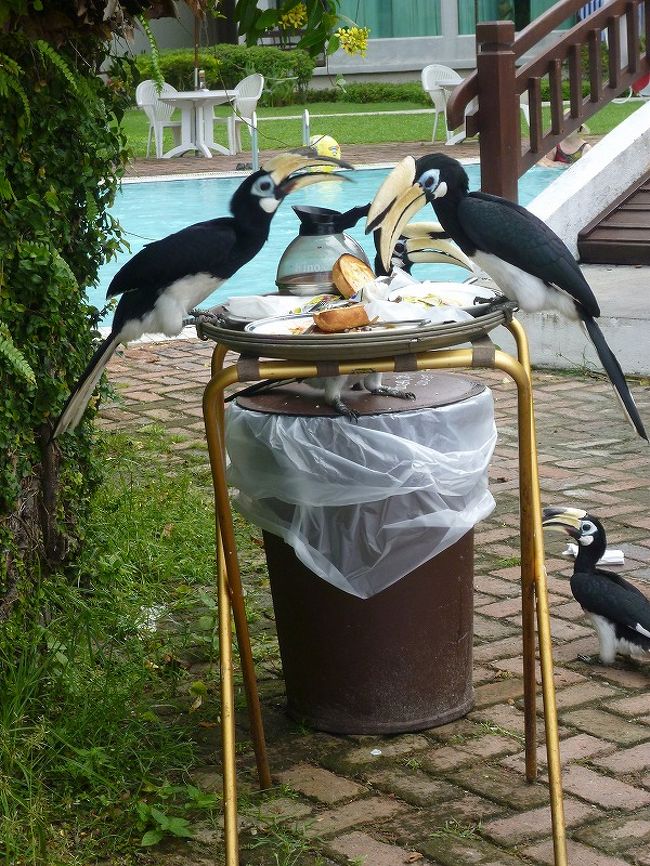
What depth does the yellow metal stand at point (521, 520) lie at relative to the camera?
2.61 m

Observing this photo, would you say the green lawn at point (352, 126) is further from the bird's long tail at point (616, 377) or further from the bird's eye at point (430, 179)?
the bird's eye at point (430, 179)

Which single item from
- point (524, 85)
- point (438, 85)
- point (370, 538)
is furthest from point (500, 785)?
point (438, 85)

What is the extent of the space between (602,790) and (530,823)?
0.78 ft

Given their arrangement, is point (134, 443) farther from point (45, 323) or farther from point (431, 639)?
point (431, 639)

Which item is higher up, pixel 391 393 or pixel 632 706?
pixel 391 393

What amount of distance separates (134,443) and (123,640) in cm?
228

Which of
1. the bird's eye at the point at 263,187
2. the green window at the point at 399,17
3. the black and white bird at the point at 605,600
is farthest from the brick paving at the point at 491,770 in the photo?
the green window at the point at 399,17

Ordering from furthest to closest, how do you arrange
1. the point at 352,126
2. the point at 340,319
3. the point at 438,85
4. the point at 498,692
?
1. the point at 352,126
2. the point at 438,85
3. the point at 498,692
4. the point at 340,319

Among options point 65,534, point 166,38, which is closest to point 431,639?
point 65,534

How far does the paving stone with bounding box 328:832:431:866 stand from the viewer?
2.73m

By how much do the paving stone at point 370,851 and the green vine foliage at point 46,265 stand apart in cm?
119

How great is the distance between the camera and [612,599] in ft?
11.8

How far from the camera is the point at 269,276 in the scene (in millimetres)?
13406

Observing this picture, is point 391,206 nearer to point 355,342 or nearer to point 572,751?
point 355,342
